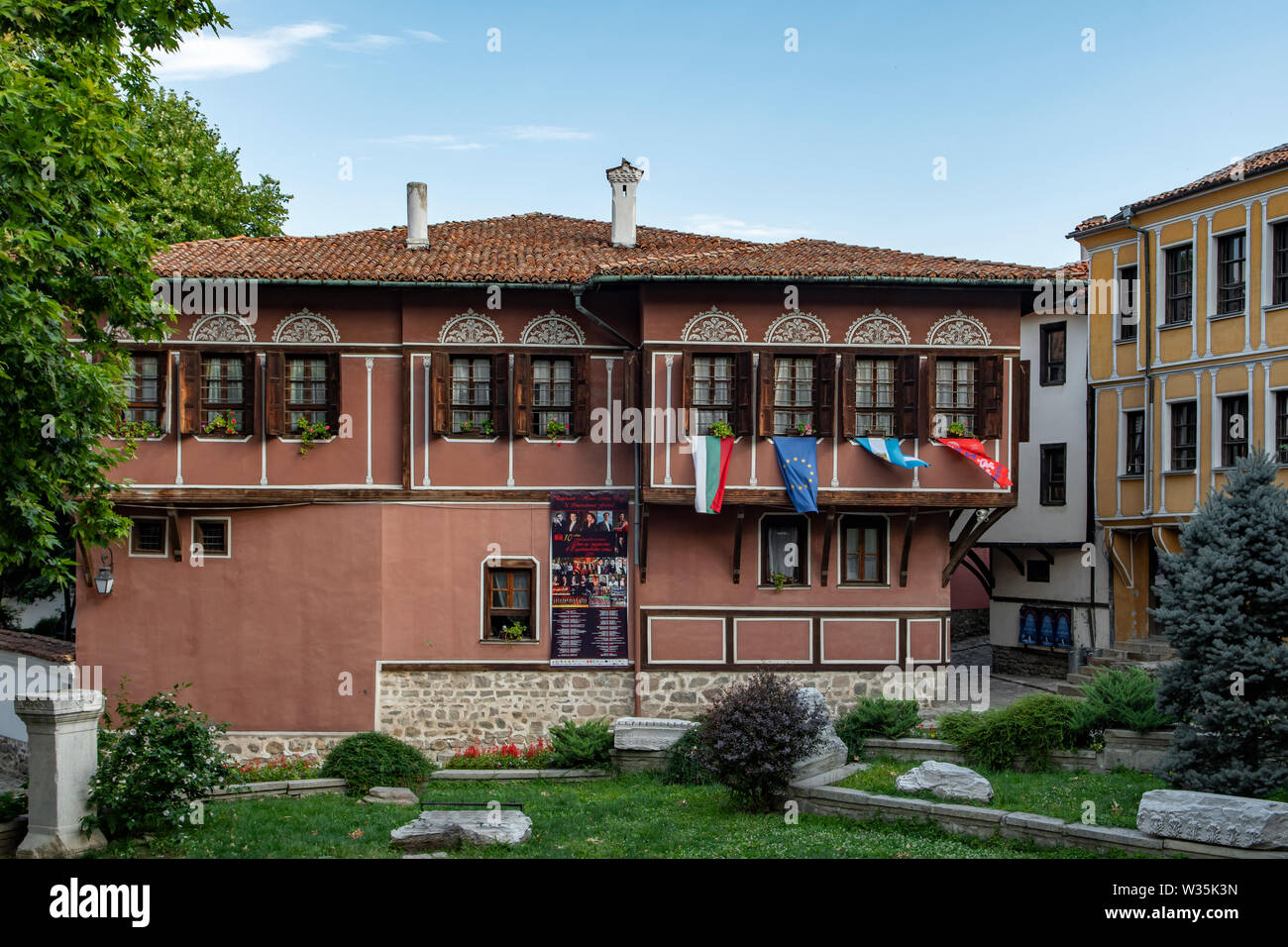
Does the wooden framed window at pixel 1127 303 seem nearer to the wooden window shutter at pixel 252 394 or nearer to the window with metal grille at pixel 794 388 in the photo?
the window with metal grille at pixel 794 388

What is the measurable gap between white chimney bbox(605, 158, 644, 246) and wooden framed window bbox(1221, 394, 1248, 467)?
35.9 feet

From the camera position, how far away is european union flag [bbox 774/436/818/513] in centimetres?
1775

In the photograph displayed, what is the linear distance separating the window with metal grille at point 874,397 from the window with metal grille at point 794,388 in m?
0.73

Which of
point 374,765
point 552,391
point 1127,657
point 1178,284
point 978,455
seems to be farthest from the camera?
point 1178,284

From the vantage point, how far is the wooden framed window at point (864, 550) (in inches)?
744

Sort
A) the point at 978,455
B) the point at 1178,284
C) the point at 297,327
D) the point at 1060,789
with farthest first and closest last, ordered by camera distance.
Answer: the point at 1178,284
the point at 297,327
the point at 978,455
the point at 1060,789

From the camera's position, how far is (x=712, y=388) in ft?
59.5

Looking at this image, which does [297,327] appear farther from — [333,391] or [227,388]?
[227,388]

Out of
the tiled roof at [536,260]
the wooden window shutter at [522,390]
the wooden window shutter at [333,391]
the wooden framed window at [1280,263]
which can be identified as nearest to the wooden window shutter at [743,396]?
the tiled roof at [536,260]

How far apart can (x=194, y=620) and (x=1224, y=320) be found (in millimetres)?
18292

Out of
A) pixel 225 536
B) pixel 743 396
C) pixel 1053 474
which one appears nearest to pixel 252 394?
pixel 225 536

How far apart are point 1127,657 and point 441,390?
42.5ft

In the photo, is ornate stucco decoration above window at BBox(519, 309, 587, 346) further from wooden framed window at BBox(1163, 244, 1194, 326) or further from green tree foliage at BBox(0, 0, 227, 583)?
wooden framed window at BBox(1163, 244, 1194, 326)

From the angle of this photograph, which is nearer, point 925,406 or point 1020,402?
point 925,406
